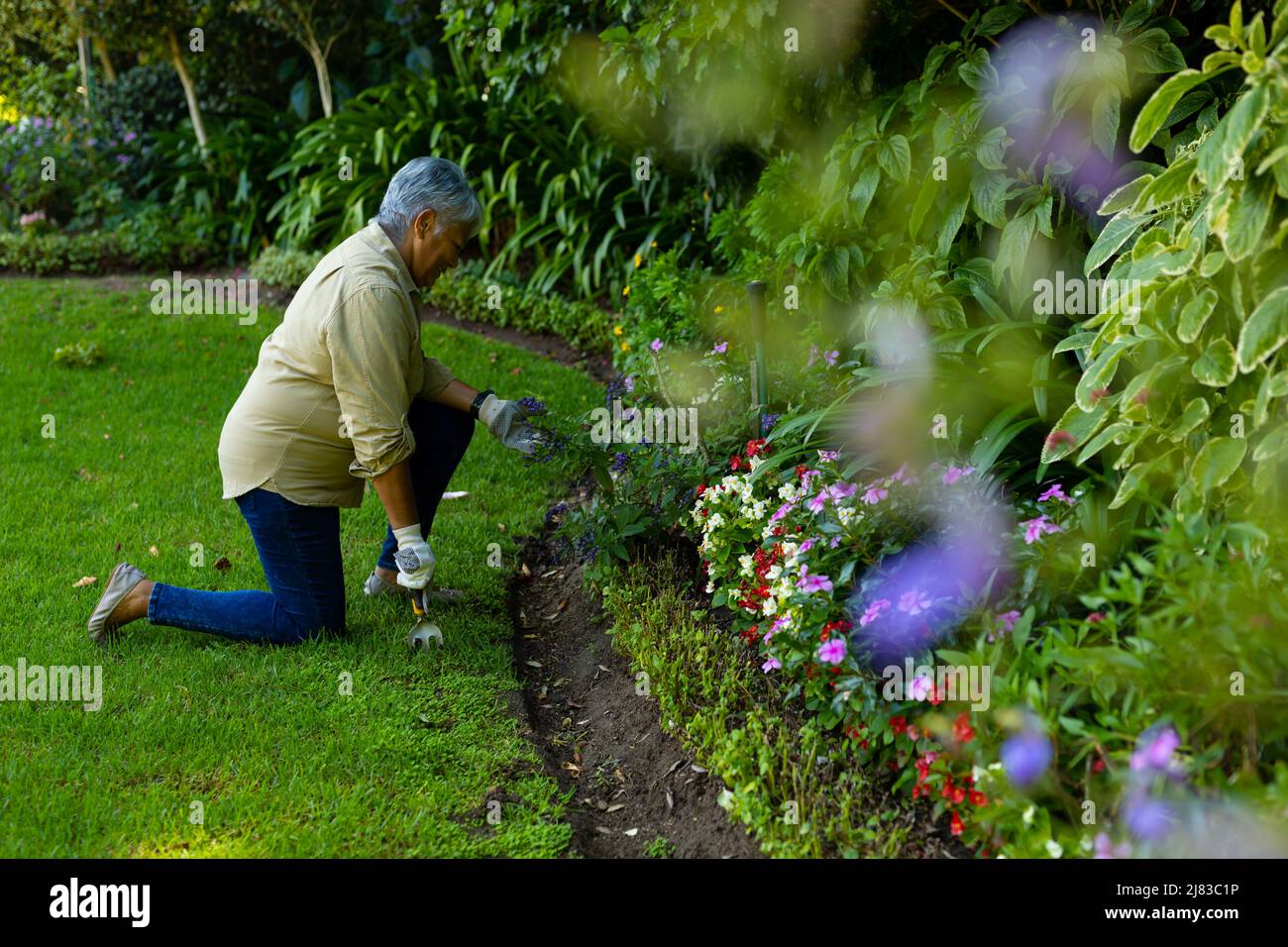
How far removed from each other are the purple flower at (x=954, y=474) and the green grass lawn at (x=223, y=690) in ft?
4.09

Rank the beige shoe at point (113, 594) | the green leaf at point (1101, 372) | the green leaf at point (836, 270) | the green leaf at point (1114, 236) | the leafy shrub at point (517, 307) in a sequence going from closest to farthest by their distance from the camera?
the green leaf at point (1101, 372) → the green leaf at point (1114, 236) → the beige shoe at point (113, 594) → the green leaf at point (836, 270) → the leafy shrub at point (517, 307)

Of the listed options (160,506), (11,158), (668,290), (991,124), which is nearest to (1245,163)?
(991,124)


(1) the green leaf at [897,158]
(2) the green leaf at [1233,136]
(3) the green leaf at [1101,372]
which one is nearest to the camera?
(2) the green leaf at [1233,136]

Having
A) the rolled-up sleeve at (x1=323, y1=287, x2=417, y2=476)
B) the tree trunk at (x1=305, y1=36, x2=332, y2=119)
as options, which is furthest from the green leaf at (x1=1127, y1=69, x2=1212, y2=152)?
the tree trunk at (x1=305, y1=36, x2=332, y2=119)

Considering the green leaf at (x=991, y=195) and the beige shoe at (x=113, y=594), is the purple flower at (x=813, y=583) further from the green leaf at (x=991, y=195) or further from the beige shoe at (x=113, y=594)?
the beige shoe at (x=113, y=594)

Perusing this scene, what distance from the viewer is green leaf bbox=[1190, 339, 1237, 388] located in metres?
2.26

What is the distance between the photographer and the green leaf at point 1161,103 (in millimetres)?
2279

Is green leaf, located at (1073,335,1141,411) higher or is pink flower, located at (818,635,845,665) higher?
green leaf, located at (1073,335,1141,411)

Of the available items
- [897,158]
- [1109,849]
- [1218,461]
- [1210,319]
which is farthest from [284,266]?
[1109,849]

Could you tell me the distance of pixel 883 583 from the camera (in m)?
2.64

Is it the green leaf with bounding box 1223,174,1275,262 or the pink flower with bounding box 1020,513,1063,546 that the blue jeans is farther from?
the green leaf with bounding box 1223,174,1275,262

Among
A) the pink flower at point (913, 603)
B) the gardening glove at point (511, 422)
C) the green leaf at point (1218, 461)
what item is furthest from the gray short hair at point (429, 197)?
the green leaf at point (1218, 461)

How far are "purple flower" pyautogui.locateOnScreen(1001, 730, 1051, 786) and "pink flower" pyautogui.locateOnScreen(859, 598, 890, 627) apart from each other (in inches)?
18.5
